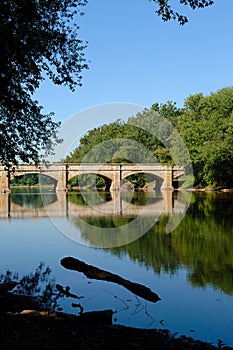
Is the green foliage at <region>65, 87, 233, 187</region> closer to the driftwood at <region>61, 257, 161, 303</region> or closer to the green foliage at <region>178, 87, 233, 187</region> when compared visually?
the green foliage at <region>178, 87, 233, 187</region>

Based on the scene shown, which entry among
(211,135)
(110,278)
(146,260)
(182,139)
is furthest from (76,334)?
(182,139)

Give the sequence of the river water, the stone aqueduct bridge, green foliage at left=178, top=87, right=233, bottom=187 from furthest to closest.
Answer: the stone aqueduct bridge < green foliage at left=178, top=87, right=233, bottom=187 < the river water

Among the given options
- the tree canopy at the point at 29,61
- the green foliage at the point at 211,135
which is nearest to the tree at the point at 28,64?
the tree canopy at the point at 29,61

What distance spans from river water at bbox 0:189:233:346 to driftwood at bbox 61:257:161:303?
15 cm

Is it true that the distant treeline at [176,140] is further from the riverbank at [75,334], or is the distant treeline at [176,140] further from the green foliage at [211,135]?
the riverbank at [75,334]

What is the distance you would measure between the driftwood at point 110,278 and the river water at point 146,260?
145mm

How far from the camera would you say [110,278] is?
1080 centimetres

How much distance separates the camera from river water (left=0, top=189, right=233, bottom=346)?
341 inches

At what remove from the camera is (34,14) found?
963 cm

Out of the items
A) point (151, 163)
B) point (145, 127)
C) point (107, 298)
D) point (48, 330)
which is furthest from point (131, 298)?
point (145, 127)

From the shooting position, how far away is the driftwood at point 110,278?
986 cm

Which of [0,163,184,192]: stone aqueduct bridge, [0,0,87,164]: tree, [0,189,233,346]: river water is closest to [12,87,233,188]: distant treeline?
[0,163,184,192]: stone aqueduct bridge

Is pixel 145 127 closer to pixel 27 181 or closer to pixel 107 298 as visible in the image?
pixel 27 181

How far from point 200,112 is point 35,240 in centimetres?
4512
